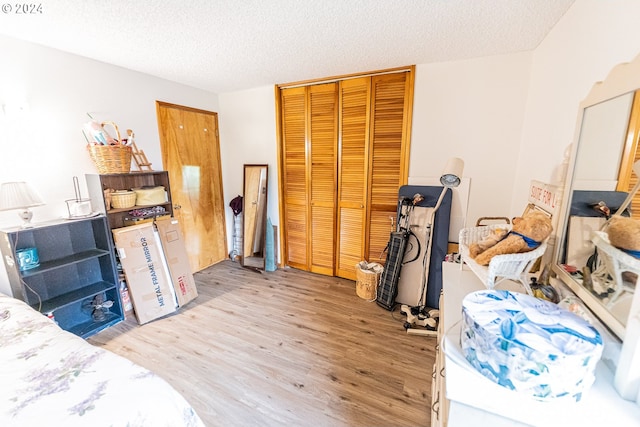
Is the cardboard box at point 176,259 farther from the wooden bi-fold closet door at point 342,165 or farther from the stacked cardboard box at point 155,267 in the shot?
the wooden bi-fold closet door at point 342,165

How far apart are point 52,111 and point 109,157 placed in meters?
0.52

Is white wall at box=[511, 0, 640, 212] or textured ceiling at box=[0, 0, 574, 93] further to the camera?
textured ceiling at box=[0, 0, 574, 93]

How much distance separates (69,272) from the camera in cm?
220

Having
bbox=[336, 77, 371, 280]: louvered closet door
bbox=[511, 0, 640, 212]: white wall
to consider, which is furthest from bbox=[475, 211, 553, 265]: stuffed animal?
bbox=[336, 77, 371, 280]: louvered closet door

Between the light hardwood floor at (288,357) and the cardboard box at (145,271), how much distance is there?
0.46 ft

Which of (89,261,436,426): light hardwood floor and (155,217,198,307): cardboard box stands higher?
(155,217,198,307): cardboard box

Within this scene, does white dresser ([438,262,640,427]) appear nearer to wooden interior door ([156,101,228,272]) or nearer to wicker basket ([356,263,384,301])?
wicker basket ([356,263,384,301])

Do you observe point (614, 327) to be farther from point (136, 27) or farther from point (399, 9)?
point (136, 27)

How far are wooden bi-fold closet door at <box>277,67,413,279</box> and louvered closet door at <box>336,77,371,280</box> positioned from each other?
10mm

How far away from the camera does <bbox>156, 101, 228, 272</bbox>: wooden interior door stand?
9.80 ft

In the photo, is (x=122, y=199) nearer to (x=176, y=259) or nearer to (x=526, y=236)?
(x=176, y=259)

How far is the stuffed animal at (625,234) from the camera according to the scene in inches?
29.3

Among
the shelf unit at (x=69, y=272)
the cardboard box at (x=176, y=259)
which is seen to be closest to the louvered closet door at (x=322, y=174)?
the cardboard box at (x=176, y=259)

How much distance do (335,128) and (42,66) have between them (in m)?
2.54
